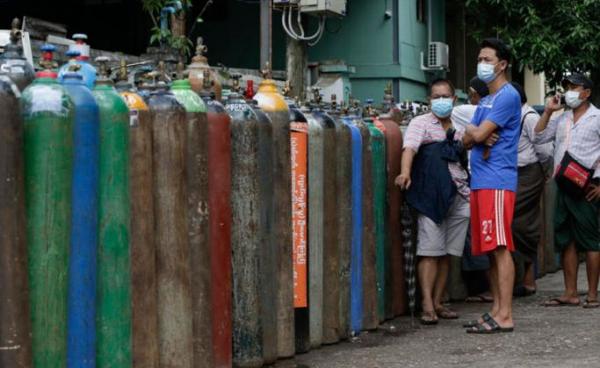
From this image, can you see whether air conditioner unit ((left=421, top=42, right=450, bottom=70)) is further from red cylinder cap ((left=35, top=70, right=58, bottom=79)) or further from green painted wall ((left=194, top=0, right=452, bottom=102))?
red cylinder cap ((left=35, top=70, right=58, bottom=79))

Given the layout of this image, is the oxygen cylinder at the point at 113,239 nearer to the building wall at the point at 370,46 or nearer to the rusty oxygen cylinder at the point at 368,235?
the rusty oxygen cylinder at the point at 368,235

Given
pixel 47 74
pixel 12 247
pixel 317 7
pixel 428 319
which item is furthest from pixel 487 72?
pixel 317 7

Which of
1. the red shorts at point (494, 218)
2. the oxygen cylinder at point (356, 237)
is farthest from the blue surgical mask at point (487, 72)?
the oxygen cylinder at point (356, 237)

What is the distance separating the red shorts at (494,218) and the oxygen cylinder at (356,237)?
0.87m

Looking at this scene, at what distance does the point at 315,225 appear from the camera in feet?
25.5

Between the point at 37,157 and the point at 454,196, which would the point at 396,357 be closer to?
the point at 454,196

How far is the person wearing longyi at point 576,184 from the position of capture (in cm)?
1026

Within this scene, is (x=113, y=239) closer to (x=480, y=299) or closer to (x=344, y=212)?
(x=344, y=212)

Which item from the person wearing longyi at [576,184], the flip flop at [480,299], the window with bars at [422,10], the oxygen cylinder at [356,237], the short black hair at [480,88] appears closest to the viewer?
the oxygen cylinder at [356,237]

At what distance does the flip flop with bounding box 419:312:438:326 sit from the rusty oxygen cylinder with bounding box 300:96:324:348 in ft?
5.26

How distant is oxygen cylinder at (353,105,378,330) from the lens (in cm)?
856

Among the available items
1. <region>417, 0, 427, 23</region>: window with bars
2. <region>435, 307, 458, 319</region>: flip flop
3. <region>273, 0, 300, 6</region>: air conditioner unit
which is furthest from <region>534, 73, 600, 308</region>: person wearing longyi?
<region>417, 0, 427, 23</region>: window with bars

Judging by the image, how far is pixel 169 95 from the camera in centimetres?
621

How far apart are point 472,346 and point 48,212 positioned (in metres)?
3.74
